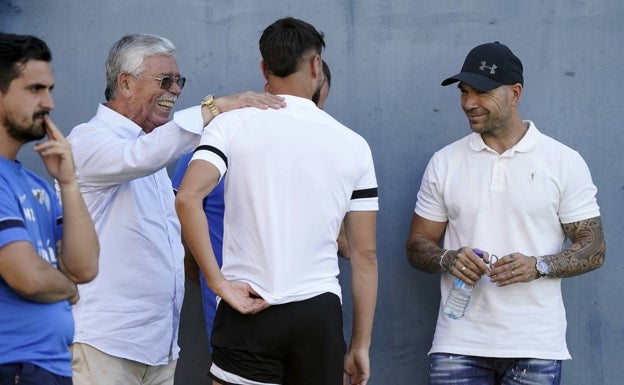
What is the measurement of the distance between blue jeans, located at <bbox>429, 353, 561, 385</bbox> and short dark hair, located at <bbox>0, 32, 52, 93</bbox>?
99.6 inches

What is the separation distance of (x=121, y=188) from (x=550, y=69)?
2.48m

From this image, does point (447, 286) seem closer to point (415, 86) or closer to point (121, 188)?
point (415, 86)

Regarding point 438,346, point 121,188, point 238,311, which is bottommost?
point 438,346

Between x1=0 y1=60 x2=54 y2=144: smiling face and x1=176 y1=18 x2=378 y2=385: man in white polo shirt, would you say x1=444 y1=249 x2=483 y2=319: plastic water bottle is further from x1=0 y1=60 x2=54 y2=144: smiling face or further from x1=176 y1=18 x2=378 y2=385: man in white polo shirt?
x1=0 y1=60 x2=54 y2=144: smiling face

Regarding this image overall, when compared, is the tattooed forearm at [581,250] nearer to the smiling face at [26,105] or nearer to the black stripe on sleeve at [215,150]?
the black stripe on sleeve at [215,150]

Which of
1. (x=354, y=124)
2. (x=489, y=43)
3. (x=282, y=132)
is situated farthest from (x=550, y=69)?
(x=282, y=132)

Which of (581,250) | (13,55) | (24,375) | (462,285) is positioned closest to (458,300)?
Answer: (462,285)

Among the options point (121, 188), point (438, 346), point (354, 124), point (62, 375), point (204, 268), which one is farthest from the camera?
point (354, 124)

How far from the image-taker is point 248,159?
3.97 meters

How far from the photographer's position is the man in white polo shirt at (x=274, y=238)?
3.94 meters

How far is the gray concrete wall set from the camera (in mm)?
5730

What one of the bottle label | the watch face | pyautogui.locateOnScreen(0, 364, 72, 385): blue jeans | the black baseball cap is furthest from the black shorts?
the black baseball cap

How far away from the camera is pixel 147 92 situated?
4.91 metres

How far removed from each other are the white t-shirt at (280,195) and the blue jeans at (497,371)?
3.92ft
